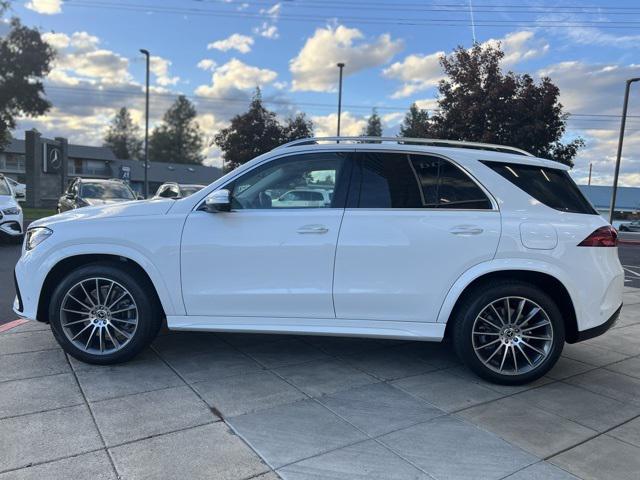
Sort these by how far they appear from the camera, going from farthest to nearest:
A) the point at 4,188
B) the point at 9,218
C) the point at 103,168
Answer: the point at 103,168, the point at 4,188, the point at 9,218

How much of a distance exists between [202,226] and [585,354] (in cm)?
390

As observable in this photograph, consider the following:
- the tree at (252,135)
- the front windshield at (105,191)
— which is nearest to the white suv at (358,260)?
the front windshield at (105,191)

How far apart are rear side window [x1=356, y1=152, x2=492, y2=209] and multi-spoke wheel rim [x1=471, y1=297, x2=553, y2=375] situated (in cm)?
83

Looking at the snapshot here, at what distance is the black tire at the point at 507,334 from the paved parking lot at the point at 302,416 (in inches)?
5.9

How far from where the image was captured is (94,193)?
49.0 ft

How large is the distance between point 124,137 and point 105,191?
83.3m

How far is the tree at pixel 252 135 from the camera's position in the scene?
3011 cm

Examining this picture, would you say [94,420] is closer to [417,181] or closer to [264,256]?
[264,256]

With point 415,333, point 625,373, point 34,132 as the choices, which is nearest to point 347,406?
point 415,333

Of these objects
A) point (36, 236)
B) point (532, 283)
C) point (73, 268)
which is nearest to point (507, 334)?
point (532, 283)

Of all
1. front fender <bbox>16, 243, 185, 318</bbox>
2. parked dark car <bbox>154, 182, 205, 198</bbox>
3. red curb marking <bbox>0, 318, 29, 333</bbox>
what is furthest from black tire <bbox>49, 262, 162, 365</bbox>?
red curb marking <bbox>0, 318, 29, 333</bbox>

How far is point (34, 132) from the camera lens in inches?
1042

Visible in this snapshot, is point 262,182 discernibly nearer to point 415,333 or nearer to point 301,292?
point 301,292

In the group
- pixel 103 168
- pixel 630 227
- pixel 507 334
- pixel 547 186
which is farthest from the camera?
pixel 103 168
